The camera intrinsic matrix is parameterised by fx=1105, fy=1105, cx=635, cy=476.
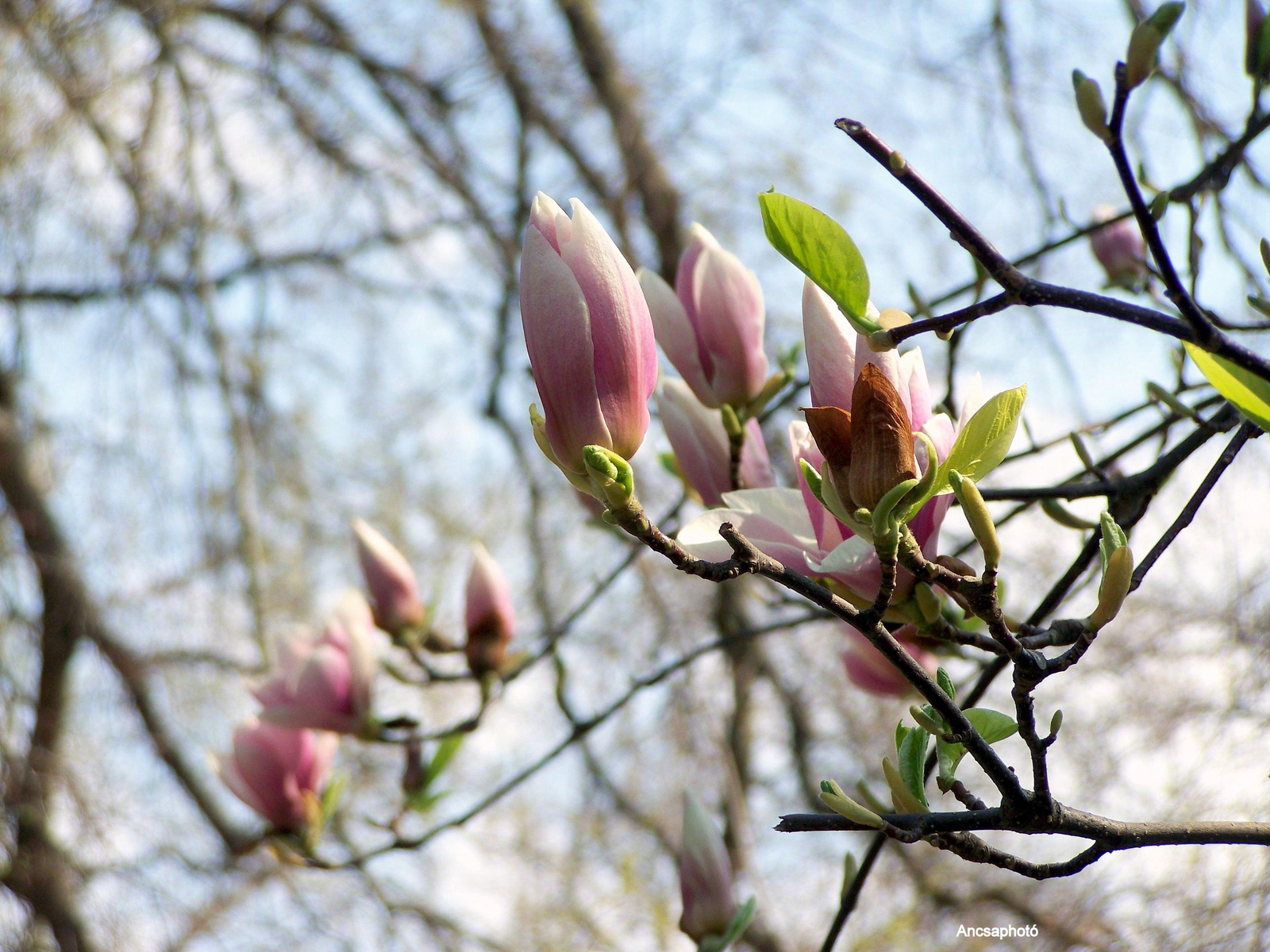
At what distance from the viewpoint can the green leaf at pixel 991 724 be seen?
0.31 metres

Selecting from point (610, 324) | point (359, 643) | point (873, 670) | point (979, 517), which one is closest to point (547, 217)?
point (610, 324)

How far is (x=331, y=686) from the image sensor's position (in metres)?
0.71

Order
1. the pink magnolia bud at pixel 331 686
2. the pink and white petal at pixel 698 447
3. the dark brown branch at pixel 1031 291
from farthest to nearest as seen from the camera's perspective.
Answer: the pink magnolia bud at pixel 331 686, the pink and white petal at pixel 698 447, the dark brown branch at pixel 1031 291

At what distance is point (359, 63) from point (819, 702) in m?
1.13

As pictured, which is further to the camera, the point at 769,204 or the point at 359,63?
the point at 359,63

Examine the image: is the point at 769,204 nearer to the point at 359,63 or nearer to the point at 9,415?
the point at 359,63

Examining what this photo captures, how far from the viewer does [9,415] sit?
6.15ft

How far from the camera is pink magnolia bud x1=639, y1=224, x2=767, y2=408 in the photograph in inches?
20.4

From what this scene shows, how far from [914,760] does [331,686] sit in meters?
0.47

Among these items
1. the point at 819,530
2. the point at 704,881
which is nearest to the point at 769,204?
the point at 819,530

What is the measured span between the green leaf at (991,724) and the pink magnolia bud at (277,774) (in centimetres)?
Answer: 51

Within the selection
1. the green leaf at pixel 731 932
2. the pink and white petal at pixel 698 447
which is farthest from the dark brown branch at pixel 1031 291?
the green leaf at pixel 731 932

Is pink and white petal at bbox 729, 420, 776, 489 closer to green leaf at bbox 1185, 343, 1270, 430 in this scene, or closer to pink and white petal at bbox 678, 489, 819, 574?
pink and white petal at bbox 678, 489, 819, 574

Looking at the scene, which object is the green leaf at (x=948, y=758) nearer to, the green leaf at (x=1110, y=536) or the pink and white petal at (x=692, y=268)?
the green leaf at (x=1110, y=536)
